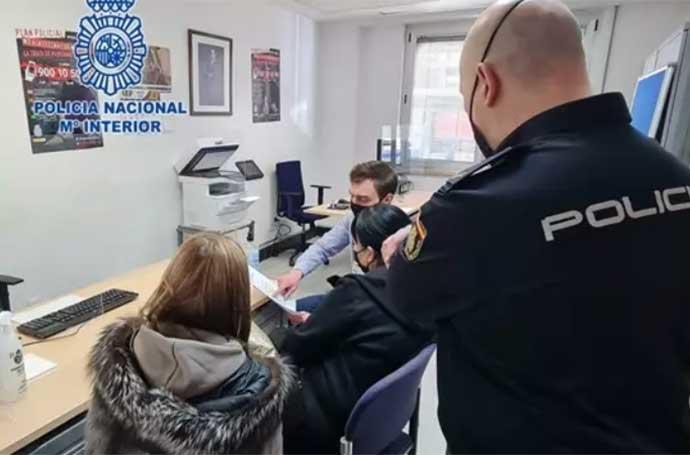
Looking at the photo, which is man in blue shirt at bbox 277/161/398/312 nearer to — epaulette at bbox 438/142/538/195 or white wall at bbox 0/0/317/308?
epaulette at bbox 438/142/538/195

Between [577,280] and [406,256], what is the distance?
10.5 inches

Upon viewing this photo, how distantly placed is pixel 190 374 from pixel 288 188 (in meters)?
3.96

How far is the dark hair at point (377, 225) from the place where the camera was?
1.57 meters

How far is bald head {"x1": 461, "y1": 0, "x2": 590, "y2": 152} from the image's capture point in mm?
725

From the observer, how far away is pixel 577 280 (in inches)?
25.4

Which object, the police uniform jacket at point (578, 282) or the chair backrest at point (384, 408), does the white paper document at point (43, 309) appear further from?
the police uniform jacket at point (578, 282)

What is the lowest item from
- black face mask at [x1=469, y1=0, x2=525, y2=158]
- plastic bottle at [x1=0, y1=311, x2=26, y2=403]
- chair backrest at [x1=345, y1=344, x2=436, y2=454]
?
chair backrest at [x1=345, y1=344, x2=436, y2=454]

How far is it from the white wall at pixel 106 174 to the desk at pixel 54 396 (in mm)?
1401

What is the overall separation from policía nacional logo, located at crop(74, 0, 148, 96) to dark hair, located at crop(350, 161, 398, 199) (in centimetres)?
186

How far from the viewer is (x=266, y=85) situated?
452 cm

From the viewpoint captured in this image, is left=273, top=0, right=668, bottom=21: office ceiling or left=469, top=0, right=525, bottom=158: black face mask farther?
left=273, top=0, right=668, bottom=21: office ceiling

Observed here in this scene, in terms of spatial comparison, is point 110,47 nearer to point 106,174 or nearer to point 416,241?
point 106,174

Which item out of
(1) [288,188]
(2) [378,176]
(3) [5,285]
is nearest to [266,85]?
(1) [288,188]

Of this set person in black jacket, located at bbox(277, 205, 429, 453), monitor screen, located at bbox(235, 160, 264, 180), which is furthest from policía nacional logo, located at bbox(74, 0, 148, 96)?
person in black jacket, located at bbox(277, 205, 429, 453)
